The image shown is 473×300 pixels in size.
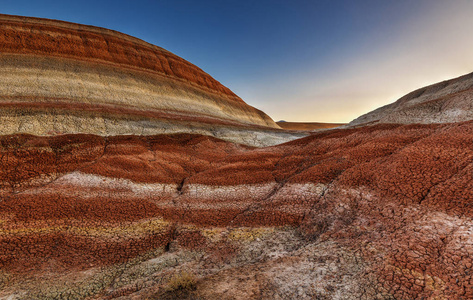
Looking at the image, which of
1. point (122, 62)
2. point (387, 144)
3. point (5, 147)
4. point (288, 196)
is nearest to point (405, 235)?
point (288, 196)

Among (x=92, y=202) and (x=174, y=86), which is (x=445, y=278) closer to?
(x=92, y=202)

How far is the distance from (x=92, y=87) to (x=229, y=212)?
79.9 ft

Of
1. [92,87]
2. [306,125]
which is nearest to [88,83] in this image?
[92,87]

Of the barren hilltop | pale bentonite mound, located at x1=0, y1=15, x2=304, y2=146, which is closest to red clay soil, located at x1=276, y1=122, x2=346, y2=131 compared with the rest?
pale bentonite mound, located at x1=0, y1=15, x2=304, y2=146

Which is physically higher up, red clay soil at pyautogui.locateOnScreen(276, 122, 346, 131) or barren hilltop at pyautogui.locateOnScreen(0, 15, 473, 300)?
red clay soil at pyautogui.locateOnScreen(276, 122, 346, 131)

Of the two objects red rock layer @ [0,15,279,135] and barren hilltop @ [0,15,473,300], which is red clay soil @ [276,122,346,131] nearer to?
red rock layer @ [0,15,279,135]

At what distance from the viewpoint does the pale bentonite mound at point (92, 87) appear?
18234 mm

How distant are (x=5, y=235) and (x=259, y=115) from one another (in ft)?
175

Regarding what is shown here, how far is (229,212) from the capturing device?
9.31m

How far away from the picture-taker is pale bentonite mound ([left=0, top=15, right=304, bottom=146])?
18.2 meters

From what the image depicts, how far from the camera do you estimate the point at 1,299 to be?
16.7 ft

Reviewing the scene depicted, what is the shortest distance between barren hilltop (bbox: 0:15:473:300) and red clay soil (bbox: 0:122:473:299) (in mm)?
49

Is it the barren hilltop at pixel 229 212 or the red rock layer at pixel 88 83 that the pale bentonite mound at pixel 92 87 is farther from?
the barren hilltop at pixel 229 212

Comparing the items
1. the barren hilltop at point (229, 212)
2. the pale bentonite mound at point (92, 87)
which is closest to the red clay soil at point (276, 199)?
the barren hilltop at point (229, 212)
